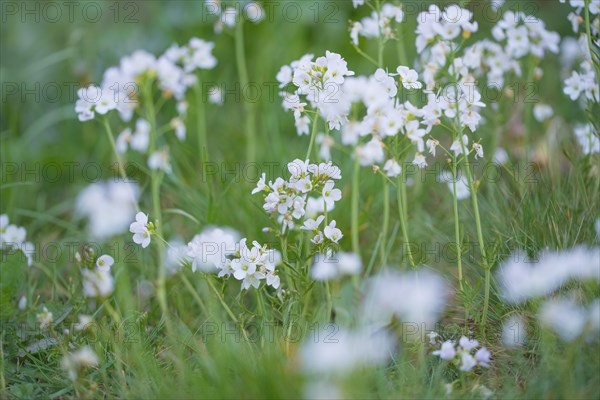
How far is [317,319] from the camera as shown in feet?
7.14

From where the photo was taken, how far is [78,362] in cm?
187

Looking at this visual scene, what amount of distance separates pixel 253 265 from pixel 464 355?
1.93 ft

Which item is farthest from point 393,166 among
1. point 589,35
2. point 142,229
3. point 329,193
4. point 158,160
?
point 158,160

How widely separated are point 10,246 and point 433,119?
1.42 meters

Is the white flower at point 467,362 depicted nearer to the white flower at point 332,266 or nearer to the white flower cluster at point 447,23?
the white flower at point 332,266

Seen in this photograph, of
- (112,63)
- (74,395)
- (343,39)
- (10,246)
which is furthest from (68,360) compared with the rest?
(343,39)

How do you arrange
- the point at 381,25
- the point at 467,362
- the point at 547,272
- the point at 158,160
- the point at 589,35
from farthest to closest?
the point at 158,160
the point at 381,25
the point at 589,35
the point at 547,272
the point at 467,362

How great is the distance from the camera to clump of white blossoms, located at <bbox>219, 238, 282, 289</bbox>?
1929 mm

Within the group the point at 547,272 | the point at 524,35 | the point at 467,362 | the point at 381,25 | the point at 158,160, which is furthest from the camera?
the point at 524,35

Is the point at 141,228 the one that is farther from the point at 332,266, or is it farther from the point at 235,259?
the point at 332,266

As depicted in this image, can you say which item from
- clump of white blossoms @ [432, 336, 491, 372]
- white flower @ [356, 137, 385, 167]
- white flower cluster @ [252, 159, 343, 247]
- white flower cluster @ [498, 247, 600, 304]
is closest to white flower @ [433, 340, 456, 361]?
clump of white blossoms @ [432, 336, 491, 372]

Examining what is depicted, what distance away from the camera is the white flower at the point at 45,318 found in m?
2.04

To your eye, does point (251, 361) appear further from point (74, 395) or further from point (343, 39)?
point (343, 39)

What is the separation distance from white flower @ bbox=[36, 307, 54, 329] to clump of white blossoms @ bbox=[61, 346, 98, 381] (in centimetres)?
12
